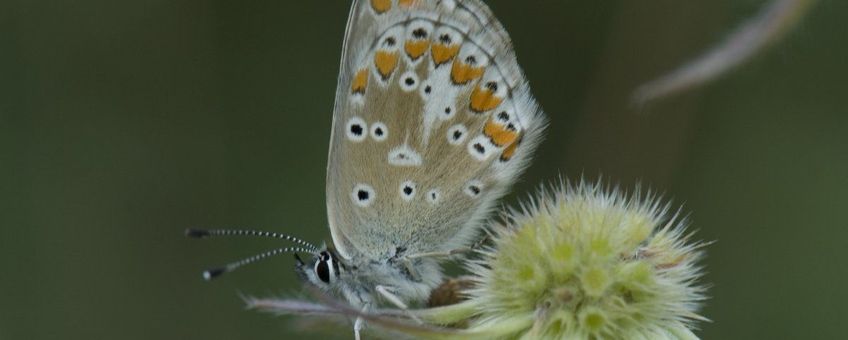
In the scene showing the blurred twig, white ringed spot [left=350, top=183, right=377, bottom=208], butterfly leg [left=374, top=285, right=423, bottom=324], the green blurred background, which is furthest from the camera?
the green blurred background

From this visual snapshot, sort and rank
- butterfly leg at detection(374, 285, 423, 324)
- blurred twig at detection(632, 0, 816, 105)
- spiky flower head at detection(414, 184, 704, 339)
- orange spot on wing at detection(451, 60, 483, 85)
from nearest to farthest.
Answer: blurred twig at detection(632, 0, 816, 105)
spiky flower head at detection(414, 184, 704, 339)
butterfly leg at detection(374, 285, 423, 324)
orange spot on wing at detection(451, 60, 483, 85)

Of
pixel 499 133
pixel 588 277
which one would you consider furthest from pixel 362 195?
pixel 588 277

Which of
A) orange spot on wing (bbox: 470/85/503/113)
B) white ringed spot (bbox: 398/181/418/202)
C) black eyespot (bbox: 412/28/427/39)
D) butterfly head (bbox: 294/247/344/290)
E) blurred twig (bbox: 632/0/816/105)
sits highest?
blurred twig (bbox: 632/0/816/105)

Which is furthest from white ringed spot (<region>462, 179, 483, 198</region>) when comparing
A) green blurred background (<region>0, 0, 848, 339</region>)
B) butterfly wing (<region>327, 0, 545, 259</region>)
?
green blurred background (<region>0, 0, 848, 339</region>)

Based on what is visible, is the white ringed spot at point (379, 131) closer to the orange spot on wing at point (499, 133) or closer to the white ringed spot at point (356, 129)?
the white ringed spot at point (356, 129)

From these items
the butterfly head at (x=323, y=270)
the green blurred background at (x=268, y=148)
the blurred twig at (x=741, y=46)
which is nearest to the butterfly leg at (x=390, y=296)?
the butterfly head at (x=323, y=270)

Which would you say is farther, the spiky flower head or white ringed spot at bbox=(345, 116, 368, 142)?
white ringed spot at bbox=(345, 116, 368, 142)

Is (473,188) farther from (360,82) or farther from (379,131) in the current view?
(360,82)

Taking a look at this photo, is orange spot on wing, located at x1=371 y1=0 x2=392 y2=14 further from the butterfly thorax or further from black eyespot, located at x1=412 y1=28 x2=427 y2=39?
the butterfly thorax
